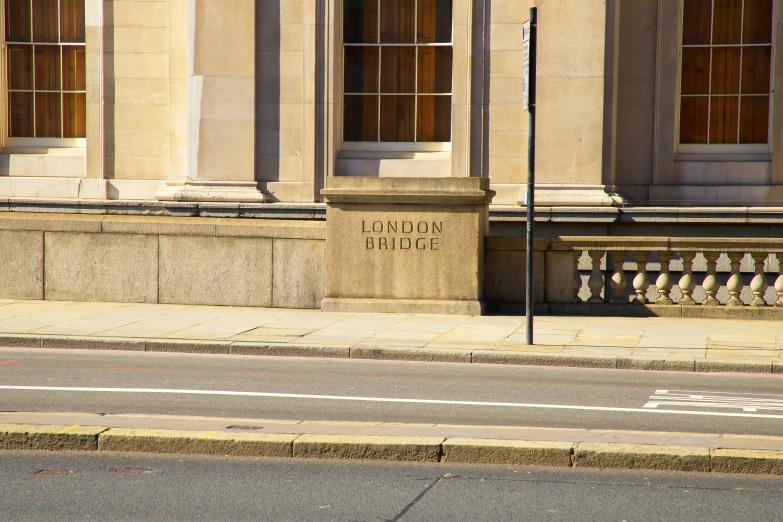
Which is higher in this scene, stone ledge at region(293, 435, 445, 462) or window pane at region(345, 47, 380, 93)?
window pane at region(345, 47, 380, 93)

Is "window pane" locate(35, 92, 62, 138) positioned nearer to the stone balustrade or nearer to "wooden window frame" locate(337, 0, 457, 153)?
"wooden window frame" locate(337, 0, 457, 153)

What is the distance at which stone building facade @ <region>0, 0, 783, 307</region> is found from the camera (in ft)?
60.4

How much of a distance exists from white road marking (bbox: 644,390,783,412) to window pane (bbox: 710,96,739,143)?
11193mm

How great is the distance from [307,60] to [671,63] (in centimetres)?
676

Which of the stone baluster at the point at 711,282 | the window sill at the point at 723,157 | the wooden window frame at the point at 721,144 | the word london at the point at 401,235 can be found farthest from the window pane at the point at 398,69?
the stone baluster at the point at 711,282

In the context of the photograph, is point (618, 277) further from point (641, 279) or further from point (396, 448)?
point (396, 448)

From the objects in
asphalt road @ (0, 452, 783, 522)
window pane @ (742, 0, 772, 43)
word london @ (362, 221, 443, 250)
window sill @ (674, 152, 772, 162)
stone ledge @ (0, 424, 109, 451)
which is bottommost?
asphalt road @ (0, 452, 783, 522)

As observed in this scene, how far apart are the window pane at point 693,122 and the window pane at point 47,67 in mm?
12443

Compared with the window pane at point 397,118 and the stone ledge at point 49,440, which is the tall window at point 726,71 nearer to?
the window pane at point 397,118

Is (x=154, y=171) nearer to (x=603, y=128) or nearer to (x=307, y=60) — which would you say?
(x=307, y=60)

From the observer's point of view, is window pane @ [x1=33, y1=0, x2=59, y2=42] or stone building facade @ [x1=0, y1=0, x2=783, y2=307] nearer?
stone building facade @ [x1=0, y1=0, x2=783, y2=307]

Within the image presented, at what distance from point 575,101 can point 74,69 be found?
10089 mm

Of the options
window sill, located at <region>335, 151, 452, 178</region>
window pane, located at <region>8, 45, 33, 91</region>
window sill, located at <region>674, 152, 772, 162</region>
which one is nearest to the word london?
window sill, located at <region>335, 151, 452, 178</region>

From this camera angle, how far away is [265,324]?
1337 centimetres
